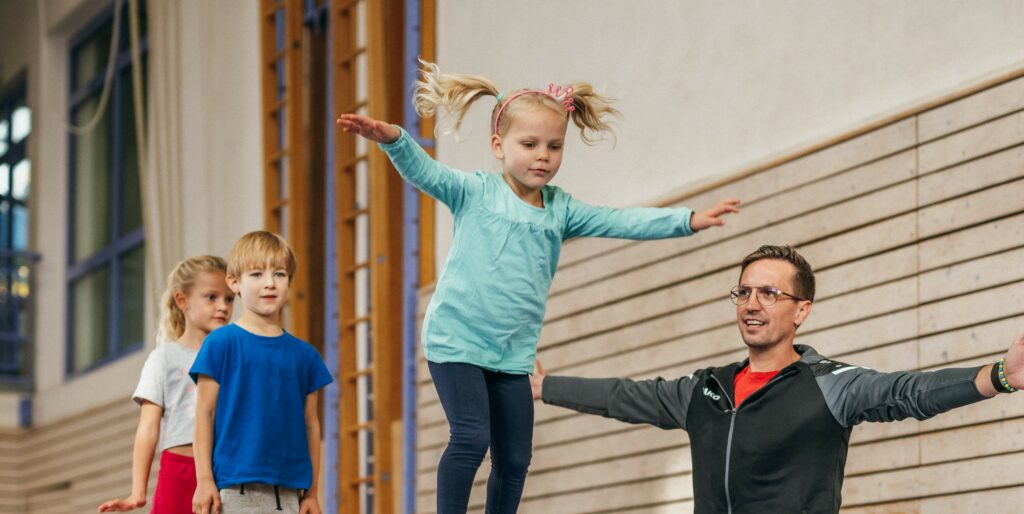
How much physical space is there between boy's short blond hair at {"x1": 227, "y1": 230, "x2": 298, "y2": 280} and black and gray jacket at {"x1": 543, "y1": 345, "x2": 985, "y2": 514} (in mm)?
1014

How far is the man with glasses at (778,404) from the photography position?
2.63m

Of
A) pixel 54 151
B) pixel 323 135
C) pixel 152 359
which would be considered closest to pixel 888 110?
pixel 152 359

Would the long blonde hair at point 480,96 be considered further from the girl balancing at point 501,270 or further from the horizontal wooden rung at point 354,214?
the horizontal wooden rung at point 354,214

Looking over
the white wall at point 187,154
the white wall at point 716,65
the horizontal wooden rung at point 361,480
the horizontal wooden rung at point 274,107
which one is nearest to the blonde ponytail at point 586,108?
the white wall at point 716,65

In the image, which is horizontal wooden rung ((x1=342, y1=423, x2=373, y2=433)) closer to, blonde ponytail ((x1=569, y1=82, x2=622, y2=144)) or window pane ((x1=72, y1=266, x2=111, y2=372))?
blonde ponytail ((x1=569, y1=82, x2=622, y2=144))

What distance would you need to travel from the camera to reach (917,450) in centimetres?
384

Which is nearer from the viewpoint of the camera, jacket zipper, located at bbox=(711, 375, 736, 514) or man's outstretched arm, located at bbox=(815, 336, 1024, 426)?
Result: man's outstretched arm, located at bbox=(815, 336, 1024, 426)

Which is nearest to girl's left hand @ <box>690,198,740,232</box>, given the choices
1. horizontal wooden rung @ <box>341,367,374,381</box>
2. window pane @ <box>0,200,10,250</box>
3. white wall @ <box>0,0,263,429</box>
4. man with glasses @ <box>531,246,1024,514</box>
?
man with glasses @ <box>531,246,1024,514</box>

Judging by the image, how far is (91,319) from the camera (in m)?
9.86

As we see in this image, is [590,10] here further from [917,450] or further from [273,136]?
[273,136]

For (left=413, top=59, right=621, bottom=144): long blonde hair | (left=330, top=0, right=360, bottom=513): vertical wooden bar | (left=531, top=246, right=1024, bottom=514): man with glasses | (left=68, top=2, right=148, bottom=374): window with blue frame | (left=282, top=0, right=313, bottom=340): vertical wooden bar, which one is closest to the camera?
(left=531, top=246, right=1024, bottom=514): man with glasses

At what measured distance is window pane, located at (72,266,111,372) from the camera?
31.7 feet

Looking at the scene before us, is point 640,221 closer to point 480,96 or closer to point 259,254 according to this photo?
point 480,96

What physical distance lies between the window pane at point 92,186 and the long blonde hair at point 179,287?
20.7 ft
